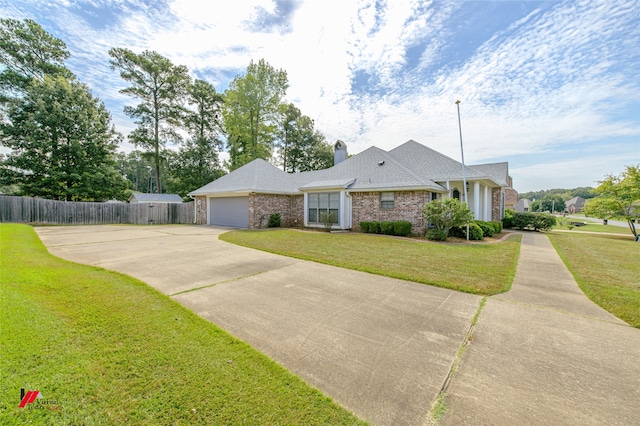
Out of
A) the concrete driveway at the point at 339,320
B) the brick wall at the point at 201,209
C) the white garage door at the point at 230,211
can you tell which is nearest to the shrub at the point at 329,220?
the white garage door at the point at 230,211

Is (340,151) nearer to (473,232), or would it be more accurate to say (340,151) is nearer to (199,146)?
(473,232)

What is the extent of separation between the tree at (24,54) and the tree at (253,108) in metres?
14.3

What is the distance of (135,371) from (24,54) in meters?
32.7

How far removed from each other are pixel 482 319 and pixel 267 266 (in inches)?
181

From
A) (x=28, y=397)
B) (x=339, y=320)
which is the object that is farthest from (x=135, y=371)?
(x=339, y=320)

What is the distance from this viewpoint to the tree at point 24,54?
20.1m

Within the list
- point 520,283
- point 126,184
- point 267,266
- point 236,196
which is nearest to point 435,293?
point 520,283

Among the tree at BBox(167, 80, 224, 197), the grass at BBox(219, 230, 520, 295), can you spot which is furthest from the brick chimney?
the tree at BBox(167, 80, 224, 197)

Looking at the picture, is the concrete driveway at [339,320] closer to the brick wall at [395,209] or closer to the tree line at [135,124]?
the brick wall at [395,209]

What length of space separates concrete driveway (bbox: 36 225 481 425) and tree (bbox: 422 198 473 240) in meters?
6.92

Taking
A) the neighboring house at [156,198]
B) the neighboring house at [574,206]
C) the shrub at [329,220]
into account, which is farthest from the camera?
the neighboring house at [574,206]

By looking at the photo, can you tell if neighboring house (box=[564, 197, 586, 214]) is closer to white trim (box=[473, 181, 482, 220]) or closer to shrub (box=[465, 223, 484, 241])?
white trim (box=[473, 181, 482, 220])

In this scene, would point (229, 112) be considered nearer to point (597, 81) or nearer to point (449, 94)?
point (449, 94)

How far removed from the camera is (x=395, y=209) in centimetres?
1317
